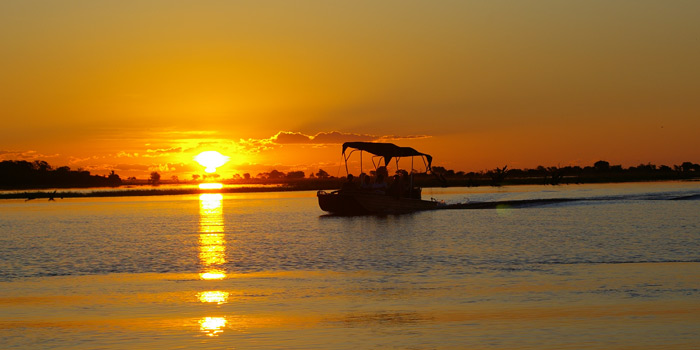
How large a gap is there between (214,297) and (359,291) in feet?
12.5

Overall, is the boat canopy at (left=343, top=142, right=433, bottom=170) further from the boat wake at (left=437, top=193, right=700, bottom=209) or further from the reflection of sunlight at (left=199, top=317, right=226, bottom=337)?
the reflection of sunlight at (left=199, top=317, right=226, bottom=337)

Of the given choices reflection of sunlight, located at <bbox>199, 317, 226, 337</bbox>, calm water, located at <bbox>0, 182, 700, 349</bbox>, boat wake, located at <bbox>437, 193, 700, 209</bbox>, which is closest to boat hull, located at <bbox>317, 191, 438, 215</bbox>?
boat wake, located at <bbox>437, 193, 700, 209</bbox>

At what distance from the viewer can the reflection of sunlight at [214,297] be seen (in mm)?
20172

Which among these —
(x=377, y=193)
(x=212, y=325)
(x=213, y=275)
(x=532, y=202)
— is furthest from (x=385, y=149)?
(x=212, y=325)

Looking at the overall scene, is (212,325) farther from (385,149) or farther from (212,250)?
(385,149)

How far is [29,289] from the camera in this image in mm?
22656

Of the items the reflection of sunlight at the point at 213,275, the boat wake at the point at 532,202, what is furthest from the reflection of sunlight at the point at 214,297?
the boat wake at the point at 532,202

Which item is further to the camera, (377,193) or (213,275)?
(377,193)

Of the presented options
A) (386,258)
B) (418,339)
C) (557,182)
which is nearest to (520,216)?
(386,258)

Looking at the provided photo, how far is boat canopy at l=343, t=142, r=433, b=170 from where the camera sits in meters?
60.1

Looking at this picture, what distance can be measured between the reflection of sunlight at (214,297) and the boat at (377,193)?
3562 cm

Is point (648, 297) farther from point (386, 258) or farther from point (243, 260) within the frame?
point (243, 260)

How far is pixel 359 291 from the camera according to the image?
2150cm

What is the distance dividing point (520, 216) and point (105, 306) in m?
46.4
